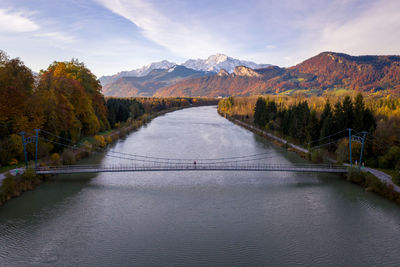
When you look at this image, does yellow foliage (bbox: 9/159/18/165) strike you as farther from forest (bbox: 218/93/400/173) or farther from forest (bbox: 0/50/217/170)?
forest (bbox: 218/93/400/173)

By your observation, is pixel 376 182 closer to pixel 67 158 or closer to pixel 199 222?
pixel 199 222

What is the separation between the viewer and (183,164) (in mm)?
28859

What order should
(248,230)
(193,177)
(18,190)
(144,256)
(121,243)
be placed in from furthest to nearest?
(193,177) → (18,190) → (248,230) → (121,243) → (144,256)

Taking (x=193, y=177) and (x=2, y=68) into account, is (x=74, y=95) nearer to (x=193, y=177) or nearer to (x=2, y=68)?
(x=2, y=68)

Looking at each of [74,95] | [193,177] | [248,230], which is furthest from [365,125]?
[74,95]

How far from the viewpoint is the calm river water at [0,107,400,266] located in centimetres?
1352

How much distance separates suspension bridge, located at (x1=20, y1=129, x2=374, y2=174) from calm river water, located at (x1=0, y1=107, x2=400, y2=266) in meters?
1.03

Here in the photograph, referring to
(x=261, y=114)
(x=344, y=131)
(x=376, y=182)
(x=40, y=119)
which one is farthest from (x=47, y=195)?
(x=261, y=114)

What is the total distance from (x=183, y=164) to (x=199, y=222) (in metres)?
12.1

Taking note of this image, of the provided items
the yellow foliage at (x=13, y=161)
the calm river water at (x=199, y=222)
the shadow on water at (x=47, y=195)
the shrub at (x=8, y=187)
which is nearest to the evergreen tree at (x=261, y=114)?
A: the calm river water at (x=199, y=222)

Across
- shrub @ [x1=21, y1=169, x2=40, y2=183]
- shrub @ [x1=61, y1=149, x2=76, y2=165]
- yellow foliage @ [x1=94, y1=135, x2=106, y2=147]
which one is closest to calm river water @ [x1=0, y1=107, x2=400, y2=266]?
shrub @ [x1=21, y1=169, x2=40, y2=183]

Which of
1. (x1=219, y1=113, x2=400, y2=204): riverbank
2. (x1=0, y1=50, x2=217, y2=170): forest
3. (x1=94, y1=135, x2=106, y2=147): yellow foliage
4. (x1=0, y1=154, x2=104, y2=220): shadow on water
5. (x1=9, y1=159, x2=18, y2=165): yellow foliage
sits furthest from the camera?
(x1=94, y1=135, x2=106, y2=147): yellow foliage

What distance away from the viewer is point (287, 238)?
15.3 m

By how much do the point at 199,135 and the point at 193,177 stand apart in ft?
82.4
